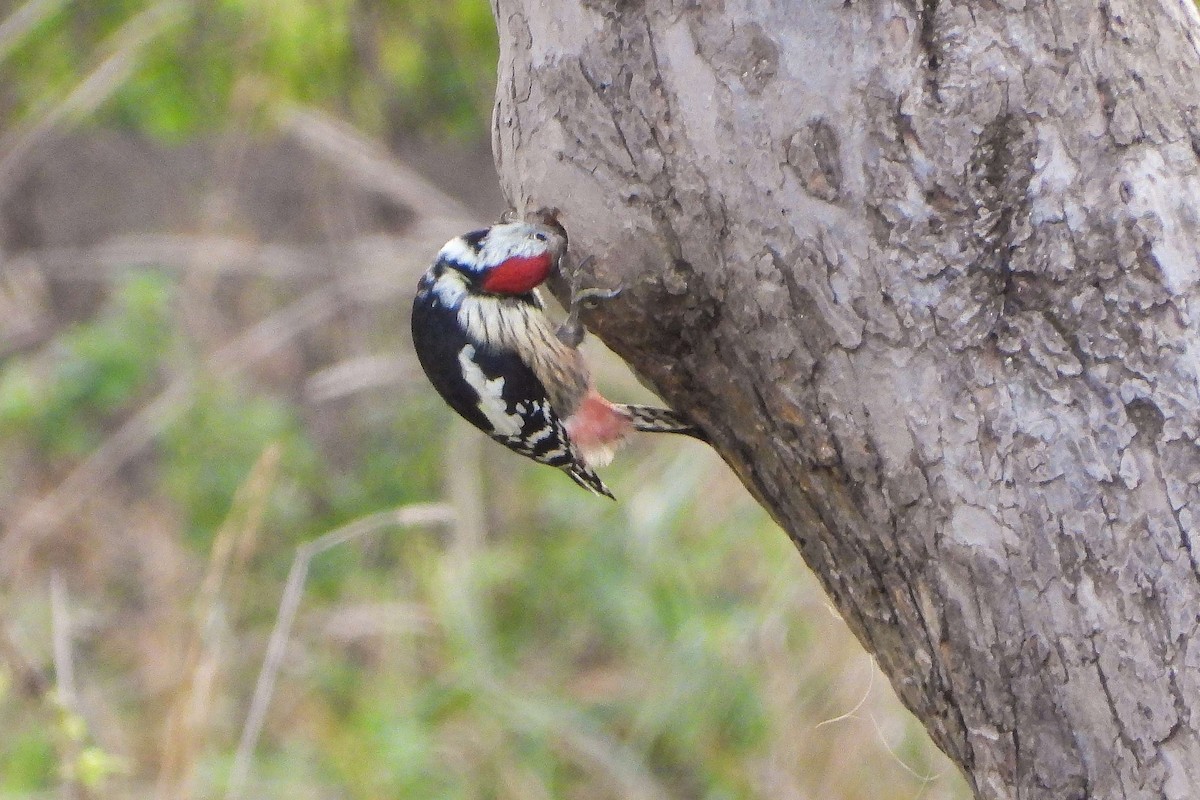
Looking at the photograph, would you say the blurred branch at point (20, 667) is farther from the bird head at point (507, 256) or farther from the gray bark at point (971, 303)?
the gray bark at point (971, 303)

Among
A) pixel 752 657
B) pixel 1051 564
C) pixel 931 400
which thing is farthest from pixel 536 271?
pixel 752 657

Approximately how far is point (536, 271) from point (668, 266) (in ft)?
2.15

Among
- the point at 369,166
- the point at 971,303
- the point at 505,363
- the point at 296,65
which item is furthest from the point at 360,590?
the point at 971,303

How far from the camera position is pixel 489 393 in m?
2.74

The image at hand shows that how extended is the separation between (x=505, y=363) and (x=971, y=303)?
134 cm

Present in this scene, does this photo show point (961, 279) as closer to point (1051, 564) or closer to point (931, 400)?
point (931, 400)

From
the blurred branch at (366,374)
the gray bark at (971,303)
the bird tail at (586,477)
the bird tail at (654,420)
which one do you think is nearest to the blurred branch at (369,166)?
the blurred branch at (366,374)

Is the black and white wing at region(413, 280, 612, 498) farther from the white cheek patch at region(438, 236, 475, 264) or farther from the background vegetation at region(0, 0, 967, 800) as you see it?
the background vegetation at region(0, 0, 967, 800)

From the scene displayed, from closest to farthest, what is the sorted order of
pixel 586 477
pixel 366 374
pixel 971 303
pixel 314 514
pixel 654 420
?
pixel 971 303, pixel 654 420, pixel 586 477, pixel 366 374, pixel 314 514

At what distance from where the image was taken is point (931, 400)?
66.0 inches

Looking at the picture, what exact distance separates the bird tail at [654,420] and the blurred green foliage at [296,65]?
3.51 metres

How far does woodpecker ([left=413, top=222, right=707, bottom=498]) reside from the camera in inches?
107

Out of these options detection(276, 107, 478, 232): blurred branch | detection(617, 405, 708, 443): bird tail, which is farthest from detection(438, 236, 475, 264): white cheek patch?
detection(276, 107, 478, 232): blurred branch

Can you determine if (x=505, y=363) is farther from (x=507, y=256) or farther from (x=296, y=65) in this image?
(x=296, y=65)
